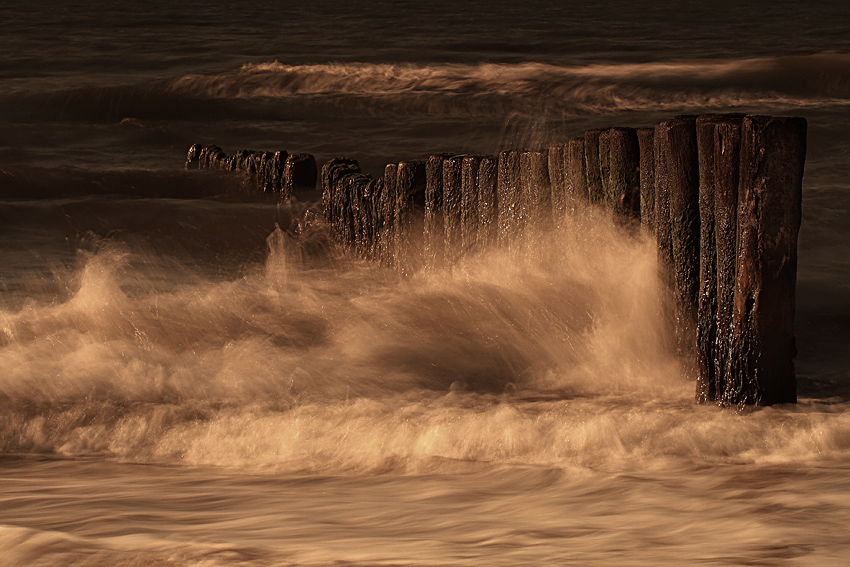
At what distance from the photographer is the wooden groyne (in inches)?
146

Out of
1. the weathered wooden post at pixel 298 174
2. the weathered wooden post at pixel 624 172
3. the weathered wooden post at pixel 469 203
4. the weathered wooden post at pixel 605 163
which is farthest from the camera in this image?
the weathered wooden post at pixel 298 174

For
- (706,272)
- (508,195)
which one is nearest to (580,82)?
(508,195)

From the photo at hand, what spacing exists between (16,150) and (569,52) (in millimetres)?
18679

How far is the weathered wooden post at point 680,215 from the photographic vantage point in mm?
4023

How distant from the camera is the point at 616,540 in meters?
2.62

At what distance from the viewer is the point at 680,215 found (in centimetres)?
413

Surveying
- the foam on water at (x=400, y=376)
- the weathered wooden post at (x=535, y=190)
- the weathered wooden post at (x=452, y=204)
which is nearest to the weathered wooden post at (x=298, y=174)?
the foam on water at (x=400, y=376)

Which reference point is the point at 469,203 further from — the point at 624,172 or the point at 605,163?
the point at 624,172

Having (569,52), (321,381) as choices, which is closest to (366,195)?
(321,381)

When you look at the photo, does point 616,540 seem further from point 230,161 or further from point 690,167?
point 230,161

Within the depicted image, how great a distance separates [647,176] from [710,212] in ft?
1.45

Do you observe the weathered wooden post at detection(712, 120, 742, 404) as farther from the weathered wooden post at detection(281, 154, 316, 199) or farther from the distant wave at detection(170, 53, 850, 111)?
the distant wave at detection(170, 53, 850, 111)

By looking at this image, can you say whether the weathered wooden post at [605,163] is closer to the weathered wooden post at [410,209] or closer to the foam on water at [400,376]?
the foam on water at [400,376]

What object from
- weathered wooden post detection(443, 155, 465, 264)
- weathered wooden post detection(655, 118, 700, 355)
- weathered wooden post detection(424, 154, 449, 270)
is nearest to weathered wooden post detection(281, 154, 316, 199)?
weathered wooden post detection(424, 154, 449, 270)
